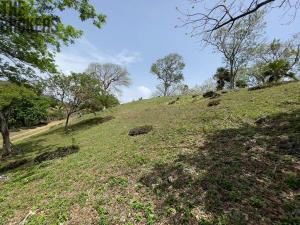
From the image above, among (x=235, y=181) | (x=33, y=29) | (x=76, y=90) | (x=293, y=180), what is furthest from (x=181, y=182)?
(x=76, y=90)

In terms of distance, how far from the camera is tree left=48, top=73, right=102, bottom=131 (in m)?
20.1

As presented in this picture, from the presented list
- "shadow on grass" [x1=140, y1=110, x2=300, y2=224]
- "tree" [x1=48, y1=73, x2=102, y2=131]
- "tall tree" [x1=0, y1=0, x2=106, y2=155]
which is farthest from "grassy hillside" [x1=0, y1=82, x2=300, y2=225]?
"tree" [x1=48, y1=73, x2=102, y2=131]

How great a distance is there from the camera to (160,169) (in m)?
6.04

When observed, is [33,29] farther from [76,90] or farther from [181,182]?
[76,90]

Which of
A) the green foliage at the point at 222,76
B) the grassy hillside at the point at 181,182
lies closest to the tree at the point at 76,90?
the grassy hillside at the point at 181,182

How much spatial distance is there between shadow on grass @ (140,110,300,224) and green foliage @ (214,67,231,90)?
93.7 feet

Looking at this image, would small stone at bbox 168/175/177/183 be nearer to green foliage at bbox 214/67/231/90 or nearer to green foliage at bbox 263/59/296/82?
green foliage at bbox 263/59/296/82

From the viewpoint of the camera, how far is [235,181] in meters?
4.66

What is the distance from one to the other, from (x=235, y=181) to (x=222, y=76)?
3238 centimetres

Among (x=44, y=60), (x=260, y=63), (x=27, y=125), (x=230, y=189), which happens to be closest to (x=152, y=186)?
(x=230, y=189)

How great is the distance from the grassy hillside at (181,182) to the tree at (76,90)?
12.9m

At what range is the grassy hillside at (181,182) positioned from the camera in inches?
158

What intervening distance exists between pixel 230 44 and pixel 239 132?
26.0 m

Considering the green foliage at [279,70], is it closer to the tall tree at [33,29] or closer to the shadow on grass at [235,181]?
the shadow on grass at [235,181]
